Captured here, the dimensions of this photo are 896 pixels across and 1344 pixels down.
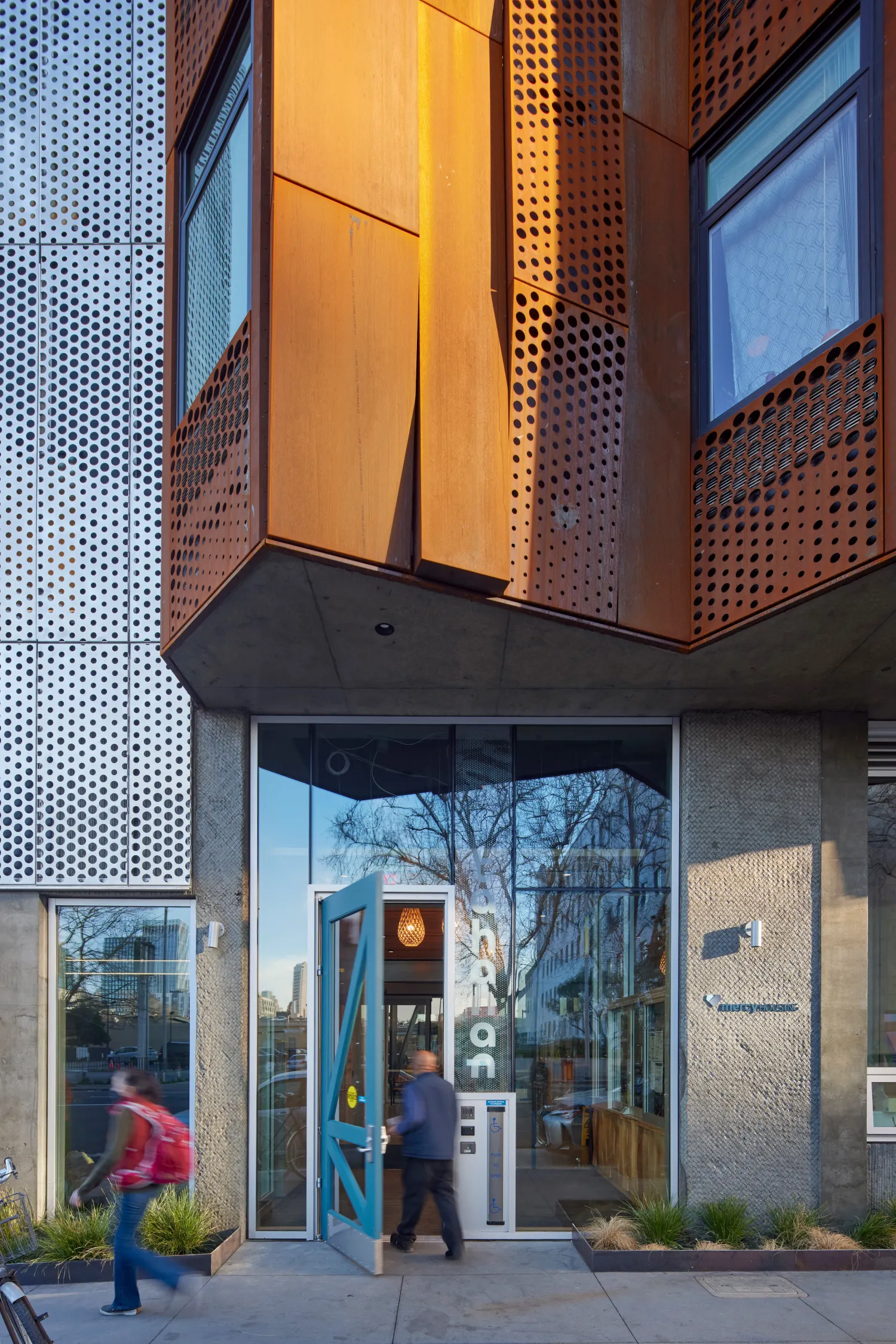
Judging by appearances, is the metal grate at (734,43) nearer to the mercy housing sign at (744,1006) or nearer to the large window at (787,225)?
the large window at (787,225)

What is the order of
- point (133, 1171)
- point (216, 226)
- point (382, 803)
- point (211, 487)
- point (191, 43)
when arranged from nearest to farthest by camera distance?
point (133, 1171), point (211, 487), point (216, 226), point (191, 43), point (382, 803)

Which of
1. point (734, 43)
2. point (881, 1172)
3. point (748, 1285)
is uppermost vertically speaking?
point (734, 43)

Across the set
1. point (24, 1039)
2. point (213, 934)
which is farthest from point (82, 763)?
point (24, 1039)

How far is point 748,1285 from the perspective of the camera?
7.92m

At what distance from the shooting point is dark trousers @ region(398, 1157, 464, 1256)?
8344 millimetres

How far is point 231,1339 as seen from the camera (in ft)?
22.6

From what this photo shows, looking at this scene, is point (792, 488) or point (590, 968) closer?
point (792, 488)

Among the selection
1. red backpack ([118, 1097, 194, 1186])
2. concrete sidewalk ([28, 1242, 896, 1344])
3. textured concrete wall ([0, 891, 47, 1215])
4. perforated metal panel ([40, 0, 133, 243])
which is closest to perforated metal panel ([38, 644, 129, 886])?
textured concrete wall ([0, 891, 47, 1215])

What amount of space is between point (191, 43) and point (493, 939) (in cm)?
762

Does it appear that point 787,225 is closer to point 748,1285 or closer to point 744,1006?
point 744,1006

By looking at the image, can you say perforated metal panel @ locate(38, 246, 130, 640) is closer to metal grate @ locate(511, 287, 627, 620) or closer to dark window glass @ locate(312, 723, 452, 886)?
dark window glass @ locate(312, 723, 452, 886)

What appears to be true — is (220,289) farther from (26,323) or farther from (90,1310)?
(90,1310)

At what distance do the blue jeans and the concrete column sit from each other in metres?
5.11

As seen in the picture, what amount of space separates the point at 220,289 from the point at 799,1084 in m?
7.63
